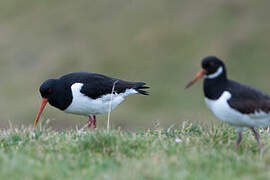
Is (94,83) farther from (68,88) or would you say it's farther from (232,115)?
(232,115)

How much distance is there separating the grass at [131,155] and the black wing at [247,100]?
1.91 feet

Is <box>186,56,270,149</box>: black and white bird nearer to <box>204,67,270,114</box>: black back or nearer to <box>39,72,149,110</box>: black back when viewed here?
<box>204,67,270,114</box>: black back

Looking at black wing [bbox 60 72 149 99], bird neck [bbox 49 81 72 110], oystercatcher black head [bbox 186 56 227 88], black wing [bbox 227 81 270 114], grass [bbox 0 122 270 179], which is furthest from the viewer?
black wing [bbox 60 72 149 99]

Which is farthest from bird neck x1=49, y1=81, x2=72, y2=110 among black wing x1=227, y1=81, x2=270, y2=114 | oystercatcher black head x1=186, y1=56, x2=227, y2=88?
black wing x1=227, y1=81, x2=270, y2=114

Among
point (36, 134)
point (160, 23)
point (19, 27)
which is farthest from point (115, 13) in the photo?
point (36, 134)

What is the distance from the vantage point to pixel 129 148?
7.18m

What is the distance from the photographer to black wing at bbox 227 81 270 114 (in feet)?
22.7

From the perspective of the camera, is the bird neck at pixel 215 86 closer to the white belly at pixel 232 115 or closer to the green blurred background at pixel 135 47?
the white belly at pixel 232 115

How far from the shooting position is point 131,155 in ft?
23.0

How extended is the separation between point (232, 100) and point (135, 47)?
3565cm

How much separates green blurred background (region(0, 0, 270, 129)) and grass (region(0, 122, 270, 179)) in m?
25.3

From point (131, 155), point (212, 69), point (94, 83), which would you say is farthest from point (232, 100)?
point (94, 83)

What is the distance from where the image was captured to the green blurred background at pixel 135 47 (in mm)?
36406

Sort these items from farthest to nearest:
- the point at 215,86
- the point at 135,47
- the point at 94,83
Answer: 1. the point at 135,47
2. the point at 94,83
3. the point at 215,86
